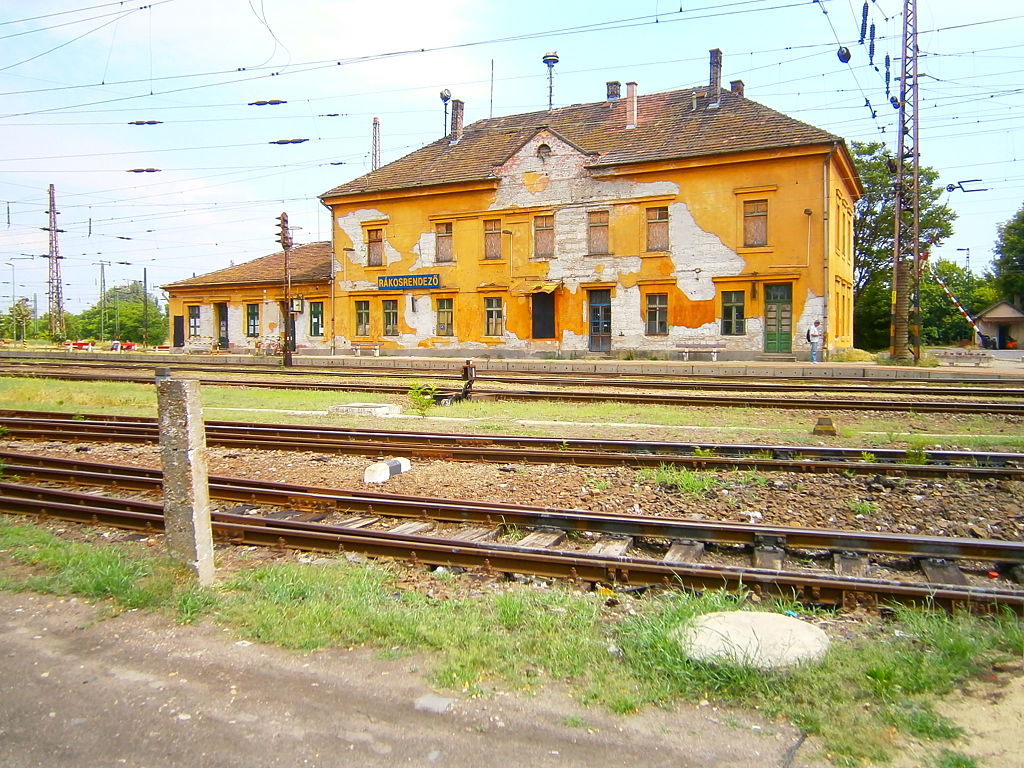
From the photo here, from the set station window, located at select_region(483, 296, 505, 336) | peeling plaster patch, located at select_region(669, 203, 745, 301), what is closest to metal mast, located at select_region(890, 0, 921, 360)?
peeling plaster patch, located at select_region(669, 203, 745, 301)

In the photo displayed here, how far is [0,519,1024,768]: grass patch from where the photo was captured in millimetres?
3514

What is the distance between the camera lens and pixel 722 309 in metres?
31.7

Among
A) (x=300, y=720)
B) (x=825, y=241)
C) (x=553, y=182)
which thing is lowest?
(x=300, y=720)

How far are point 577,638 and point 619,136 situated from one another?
109 feet

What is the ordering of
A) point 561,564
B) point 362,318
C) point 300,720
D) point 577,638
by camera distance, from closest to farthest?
point 300,720, point 577,638, point 561,564, point 362,318

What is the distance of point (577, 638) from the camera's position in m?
4.31

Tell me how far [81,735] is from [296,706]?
0.93 meters

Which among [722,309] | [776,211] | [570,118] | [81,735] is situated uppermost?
[570,118]

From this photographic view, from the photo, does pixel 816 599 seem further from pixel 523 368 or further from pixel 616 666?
pixel 523 368

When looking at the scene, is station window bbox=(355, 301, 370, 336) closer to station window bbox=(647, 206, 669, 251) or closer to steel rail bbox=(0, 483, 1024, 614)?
station window bbox=(647, 206, 669, 251)

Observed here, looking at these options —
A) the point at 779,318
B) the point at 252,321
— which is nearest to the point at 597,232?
the point at 779,318

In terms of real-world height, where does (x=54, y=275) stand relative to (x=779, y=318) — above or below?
above

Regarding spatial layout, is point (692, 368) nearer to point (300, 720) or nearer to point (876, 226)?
point (300, 720)

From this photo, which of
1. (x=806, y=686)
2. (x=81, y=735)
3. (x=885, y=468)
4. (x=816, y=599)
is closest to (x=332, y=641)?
(x=81, y=735)
